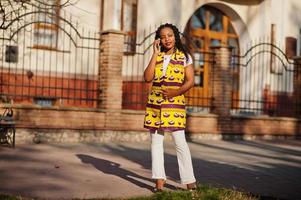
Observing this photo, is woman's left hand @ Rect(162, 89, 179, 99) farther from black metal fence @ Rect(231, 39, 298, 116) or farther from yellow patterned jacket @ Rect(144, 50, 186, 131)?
black metal fence @ Rect(231, 39, 298, 116)

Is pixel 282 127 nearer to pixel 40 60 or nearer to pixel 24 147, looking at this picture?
pixel 40 60

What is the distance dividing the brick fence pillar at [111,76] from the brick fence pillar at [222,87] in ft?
9.92

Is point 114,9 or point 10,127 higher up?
point 114,9

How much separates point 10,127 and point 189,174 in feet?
18.4

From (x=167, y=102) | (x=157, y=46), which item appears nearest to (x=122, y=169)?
(x=167, y=102)

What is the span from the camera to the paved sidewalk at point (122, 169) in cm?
648

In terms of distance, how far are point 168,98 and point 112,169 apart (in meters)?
2.49

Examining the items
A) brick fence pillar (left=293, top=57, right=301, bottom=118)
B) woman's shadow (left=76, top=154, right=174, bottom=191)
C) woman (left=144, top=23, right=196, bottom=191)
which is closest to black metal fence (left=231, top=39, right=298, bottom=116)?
brick fence pillar (left=293, top=57, right=301, bottom=118)

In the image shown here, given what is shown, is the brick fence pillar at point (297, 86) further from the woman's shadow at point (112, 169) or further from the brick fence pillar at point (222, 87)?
the woman's shadow at point (112, 169)

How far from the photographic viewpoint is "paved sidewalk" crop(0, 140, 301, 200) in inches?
255

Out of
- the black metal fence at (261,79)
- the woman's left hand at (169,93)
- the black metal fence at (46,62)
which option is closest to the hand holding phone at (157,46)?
the woman's left hand at (169,93)

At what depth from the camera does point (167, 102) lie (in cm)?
620

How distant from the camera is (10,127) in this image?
10969mm

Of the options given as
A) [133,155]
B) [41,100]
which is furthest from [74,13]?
[133,155]
